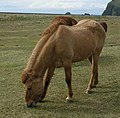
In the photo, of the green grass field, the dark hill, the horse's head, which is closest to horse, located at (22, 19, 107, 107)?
the horse's head

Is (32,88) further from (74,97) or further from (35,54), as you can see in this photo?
(74,97)

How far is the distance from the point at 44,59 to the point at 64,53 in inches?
24.3

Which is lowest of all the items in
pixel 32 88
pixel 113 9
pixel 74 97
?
pixel 113 9

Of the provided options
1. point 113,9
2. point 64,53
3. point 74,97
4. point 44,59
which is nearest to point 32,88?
→ point 44,59

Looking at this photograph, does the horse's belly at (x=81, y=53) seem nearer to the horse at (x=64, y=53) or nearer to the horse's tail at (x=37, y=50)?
the horse at (x=64, y=53)

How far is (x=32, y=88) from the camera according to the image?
7.46 m

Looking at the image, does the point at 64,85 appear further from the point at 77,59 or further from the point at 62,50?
the point at 62,50

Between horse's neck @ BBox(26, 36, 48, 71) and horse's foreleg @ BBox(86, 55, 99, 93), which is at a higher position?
horse's neck @ BBox(26, 36, 48, 71)

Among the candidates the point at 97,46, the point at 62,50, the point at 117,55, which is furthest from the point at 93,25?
the point at 117,55

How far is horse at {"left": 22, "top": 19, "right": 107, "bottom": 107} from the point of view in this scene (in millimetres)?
7553

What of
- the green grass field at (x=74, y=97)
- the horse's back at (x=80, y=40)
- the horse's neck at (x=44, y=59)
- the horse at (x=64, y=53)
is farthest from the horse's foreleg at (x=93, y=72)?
the horse's neck at (x=44, y=59)

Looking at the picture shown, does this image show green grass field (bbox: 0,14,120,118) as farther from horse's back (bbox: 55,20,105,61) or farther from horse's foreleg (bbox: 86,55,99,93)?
horse's back (bbox: 55,20,105,61)

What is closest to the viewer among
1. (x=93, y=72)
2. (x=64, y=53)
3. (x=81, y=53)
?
(x=64, y=53)

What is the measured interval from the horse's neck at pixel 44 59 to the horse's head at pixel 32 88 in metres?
0.19
